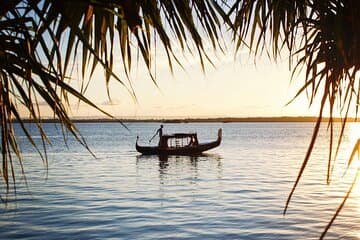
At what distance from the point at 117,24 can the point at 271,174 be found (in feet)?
93.8

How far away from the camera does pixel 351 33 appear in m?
1.39

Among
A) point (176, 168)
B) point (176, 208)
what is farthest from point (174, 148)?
point (176, 208)

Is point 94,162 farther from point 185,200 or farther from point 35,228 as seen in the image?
point 35,228

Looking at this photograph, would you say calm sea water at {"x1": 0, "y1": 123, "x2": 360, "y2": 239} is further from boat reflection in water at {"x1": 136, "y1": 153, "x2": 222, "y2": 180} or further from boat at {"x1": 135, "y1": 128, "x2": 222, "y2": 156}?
boat at {"x1": 135, "y1": 128, "x2": 222, "y2": 156}

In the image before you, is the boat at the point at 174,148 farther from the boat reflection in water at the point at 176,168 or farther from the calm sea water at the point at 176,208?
the calm sea water at the point at 176,208

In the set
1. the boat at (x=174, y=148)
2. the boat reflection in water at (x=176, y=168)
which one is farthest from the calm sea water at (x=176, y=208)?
the boat at (x=174, y=148)

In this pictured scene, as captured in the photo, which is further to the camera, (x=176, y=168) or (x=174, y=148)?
(x=174, y=148)

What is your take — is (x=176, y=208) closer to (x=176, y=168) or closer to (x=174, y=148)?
(x=176, y=168)

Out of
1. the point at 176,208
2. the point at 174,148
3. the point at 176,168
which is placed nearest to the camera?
the point at 176,208

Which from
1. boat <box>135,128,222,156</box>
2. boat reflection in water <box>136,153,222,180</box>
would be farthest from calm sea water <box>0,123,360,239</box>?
boat <box>135,128,222,156</box>

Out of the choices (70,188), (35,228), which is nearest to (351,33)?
(35,228)

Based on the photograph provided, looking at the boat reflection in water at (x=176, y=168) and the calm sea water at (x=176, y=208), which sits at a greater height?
the calm sea water at (x=176, y=208)

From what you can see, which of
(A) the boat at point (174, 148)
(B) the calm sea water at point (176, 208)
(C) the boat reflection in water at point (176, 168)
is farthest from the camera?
(A) the boat at point (174, 148)

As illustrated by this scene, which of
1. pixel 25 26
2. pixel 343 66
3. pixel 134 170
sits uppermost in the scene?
pixel 25 26
